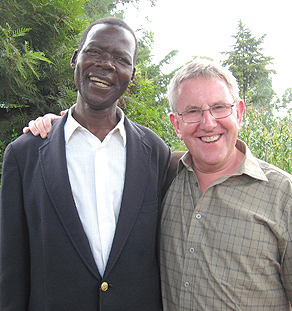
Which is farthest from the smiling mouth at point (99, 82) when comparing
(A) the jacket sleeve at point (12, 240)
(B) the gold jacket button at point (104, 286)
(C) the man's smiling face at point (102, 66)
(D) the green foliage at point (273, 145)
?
(D) the green foliage at point (273, 145)

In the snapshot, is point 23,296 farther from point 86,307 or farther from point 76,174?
point 76,174

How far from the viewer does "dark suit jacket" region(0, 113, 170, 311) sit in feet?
5.14

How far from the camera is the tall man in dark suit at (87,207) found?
157 cm

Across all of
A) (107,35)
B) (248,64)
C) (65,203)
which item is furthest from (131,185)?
(248,64)

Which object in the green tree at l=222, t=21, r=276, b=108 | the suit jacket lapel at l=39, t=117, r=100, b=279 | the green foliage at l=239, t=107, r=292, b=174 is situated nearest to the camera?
the suit jacket lapel at l=39, t=117, r=100, b=279

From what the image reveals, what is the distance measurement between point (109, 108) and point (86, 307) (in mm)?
1119

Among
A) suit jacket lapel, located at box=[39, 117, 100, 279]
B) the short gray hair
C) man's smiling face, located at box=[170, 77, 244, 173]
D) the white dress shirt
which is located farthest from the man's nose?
suit jacket lapel, located at box=[39, 117, 100, 279]

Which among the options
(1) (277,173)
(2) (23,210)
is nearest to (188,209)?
(1) (277,173)

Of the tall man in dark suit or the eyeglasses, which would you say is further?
the eyeglasses

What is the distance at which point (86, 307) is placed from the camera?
1586 mm

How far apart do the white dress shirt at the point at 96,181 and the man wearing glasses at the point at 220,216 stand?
372mm

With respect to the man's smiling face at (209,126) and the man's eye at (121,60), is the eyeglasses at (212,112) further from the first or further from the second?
the man's eye at (121,60)

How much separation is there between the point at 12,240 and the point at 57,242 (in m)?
0.28

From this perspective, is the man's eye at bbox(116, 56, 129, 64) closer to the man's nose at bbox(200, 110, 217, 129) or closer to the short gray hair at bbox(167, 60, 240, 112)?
the short gray hair at bbox(167, 60, 240, 112)
